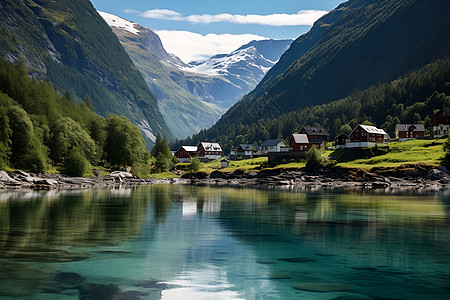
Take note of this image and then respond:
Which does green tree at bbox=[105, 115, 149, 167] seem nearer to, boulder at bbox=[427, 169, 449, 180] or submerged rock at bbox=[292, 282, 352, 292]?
boulder at bbox=[427, 169, 449, 180]

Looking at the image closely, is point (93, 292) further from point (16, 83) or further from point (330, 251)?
point (16, 83)

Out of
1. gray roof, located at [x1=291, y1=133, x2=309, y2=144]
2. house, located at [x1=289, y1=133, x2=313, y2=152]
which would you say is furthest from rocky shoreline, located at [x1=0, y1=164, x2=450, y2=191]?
gray roof, located at [x1=291, y1=133, x2=309, y2=144]

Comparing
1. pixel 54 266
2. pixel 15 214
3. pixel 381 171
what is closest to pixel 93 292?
pixel 54 266

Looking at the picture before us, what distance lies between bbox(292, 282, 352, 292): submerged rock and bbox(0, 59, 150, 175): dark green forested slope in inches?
3796

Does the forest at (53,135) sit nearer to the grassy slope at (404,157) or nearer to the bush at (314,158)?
the grassy slope at (404,157)

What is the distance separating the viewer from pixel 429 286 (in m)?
23.0

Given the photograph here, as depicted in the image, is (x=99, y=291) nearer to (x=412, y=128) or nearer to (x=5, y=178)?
(x=5, y=178)

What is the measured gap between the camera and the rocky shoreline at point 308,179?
102562 millimetres

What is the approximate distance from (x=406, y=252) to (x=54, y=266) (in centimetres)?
2469

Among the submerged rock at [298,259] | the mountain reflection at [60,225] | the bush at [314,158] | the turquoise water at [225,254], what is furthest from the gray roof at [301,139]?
the submerged rock at [298,259]

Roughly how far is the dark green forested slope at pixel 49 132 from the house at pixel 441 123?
117 metres

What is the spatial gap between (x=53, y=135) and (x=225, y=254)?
11600 centimetres

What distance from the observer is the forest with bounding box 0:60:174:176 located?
367ft

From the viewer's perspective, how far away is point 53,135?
133 metres
